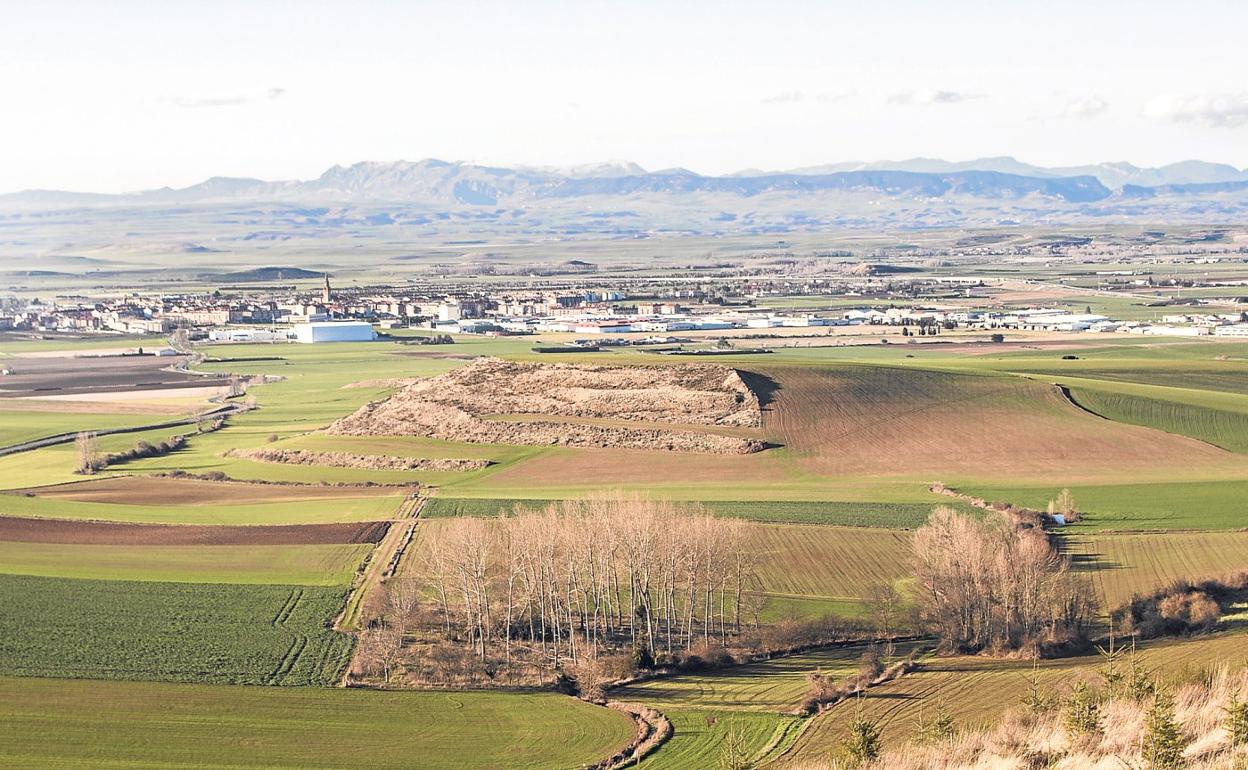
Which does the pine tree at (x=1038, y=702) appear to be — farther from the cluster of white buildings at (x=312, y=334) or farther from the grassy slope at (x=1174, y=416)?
the cluster of white buildings at (x=312, y=334)

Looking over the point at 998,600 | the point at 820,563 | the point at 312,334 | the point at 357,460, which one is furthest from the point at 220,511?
the point at 312,334

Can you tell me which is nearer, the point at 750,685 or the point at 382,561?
the point at 750,685

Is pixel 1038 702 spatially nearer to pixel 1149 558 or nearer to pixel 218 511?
pixel 1149 558

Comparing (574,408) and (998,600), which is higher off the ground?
(574,408)

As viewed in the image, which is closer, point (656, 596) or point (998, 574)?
point (998, 574)

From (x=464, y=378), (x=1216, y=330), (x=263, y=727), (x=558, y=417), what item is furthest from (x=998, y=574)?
(x=1216, y=330)

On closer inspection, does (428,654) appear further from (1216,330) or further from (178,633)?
(1216,330)

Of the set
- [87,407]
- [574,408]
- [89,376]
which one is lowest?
[87,407]

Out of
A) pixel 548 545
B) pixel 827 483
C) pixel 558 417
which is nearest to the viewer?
pixel 548 545
